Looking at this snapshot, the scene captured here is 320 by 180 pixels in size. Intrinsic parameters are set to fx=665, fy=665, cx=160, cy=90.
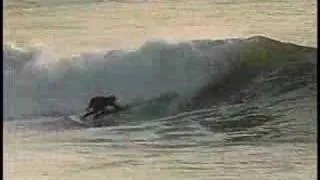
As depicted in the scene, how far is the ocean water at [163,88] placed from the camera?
1260 millimetres

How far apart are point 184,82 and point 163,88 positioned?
42mm

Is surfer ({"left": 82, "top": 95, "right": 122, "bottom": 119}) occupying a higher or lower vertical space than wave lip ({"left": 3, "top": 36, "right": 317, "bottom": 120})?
lower

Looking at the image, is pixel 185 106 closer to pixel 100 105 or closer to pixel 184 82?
pixel 184 82

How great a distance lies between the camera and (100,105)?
127 centimetres

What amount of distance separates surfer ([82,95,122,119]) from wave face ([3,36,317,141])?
11mm

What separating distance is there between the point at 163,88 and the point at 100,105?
125 mm

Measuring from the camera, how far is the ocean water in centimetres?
126

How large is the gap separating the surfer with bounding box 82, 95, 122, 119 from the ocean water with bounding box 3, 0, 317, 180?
0.5 inches

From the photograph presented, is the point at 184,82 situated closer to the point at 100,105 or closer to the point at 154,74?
the point at 154,74

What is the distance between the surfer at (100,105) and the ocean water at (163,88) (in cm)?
1

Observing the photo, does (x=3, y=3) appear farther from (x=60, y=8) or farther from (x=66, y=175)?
(x=66, y=175)

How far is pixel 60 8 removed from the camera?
4.24 ft

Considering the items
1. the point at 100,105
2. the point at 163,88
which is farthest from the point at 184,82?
the point at 100,105

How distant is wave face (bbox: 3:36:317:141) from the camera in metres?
1.27
